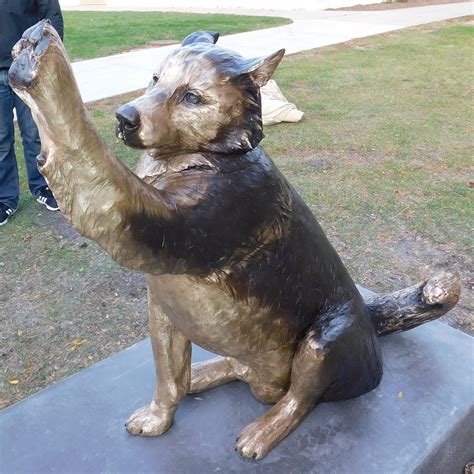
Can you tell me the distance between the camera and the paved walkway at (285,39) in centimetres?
856

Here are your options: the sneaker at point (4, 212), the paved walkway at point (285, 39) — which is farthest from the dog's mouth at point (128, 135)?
the paved walkway at point (285, 39)

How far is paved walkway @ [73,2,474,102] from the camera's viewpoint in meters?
8.56

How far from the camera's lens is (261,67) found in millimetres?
1329

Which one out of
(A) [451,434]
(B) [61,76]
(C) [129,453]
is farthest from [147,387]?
(B) [61,76]

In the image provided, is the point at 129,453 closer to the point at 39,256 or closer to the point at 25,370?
the point at 25,370

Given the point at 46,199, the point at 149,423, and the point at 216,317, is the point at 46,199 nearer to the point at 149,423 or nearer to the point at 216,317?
the point at 149,423

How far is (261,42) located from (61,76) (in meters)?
10.7

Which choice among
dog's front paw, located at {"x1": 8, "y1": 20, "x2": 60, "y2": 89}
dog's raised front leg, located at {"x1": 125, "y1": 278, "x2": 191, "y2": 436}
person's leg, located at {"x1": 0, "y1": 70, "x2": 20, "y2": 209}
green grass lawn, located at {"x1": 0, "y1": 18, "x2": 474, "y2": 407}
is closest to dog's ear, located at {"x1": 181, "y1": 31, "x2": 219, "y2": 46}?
dog's front paw, located at {"x1": 8, "y1": 20, "x2": 60, "y2": 89}

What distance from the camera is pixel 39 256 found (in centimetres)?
430

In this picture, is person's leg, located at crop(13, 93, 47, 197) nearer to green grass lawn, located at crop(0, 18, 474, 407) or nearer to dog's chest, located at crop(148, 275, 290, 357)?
green grass lawn, located at crop(0, 18, 474, 407)

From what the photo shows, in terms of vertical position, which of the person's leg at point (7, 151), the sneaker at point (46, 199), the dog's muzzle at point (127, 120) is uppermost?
the dog's muzzle at point (127, 120)

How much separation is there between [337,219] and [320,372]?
10.1 ft

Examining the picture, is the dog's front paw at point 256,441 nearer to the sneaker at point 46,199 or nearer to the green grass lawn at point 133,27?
the sneaker at point 46,199

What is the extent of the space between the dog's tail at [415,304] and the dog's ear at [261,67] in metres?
1.03
